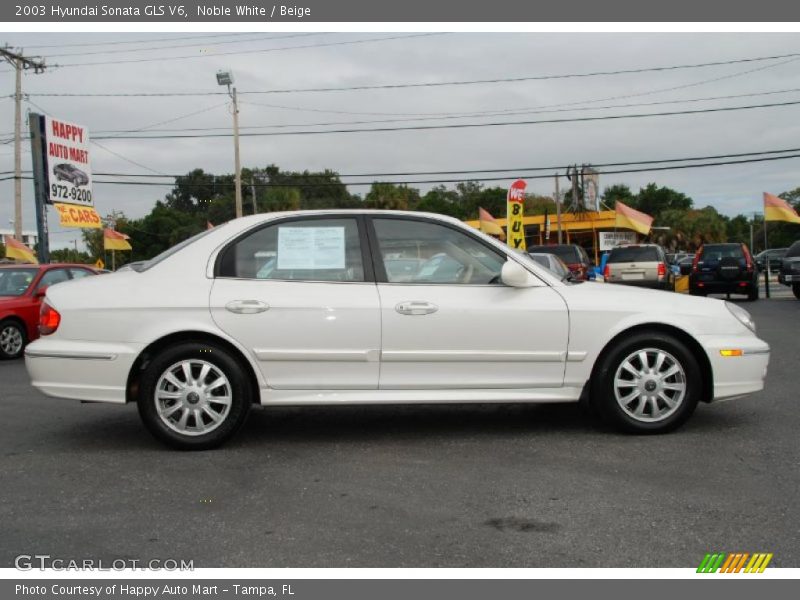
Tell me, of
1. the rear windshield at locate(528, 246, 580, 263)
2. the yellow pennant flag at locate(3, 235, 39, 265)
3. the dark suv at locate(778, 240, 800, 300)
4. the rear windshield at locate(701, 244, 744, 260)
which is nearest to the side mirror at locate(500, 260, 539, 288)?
the rear windshield at locate(528, 246, 580, 263)

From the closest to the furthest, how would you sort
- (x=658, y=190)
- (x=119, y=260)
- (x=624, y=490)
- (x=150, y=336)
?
1. (x=624, y=490)
2. (x=150, y=336)
3. (x=119, y=260)
4. (x=658, y=190)

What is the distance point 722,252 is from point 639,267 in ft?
8.18

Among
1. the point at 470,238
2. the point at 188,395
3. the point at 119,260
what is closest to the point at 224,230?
the point at 188,395

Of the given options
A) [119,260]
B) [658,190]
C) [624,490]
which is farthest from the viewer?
[658,190]

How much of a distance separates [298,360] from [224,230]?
1072mm

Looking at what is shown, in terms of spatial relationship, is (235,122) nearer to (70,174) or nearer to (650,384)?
(70,174)

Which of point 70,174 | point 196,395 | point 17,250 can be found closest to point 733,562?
point 196,395

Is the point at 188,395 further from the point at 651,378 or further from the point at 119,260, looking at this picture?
the point at 119,260

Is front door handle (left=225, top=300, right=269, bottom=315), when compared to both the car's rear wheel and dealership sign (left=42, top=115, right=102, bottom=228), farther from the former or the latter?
dealership sign (left=42, top=115, right=102, bottom=228)

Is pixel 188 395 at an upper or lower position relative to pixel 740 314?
lower

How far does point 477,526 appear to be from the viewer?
362 centimetres

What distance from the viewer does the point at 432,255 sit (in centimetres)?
529

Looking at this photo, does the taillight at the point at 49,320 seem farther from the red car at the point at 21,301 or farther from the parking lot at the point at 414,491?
the red car at the point at 21,301

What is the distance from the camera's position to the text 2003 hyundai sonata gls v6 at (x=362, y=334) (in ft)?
16.4
